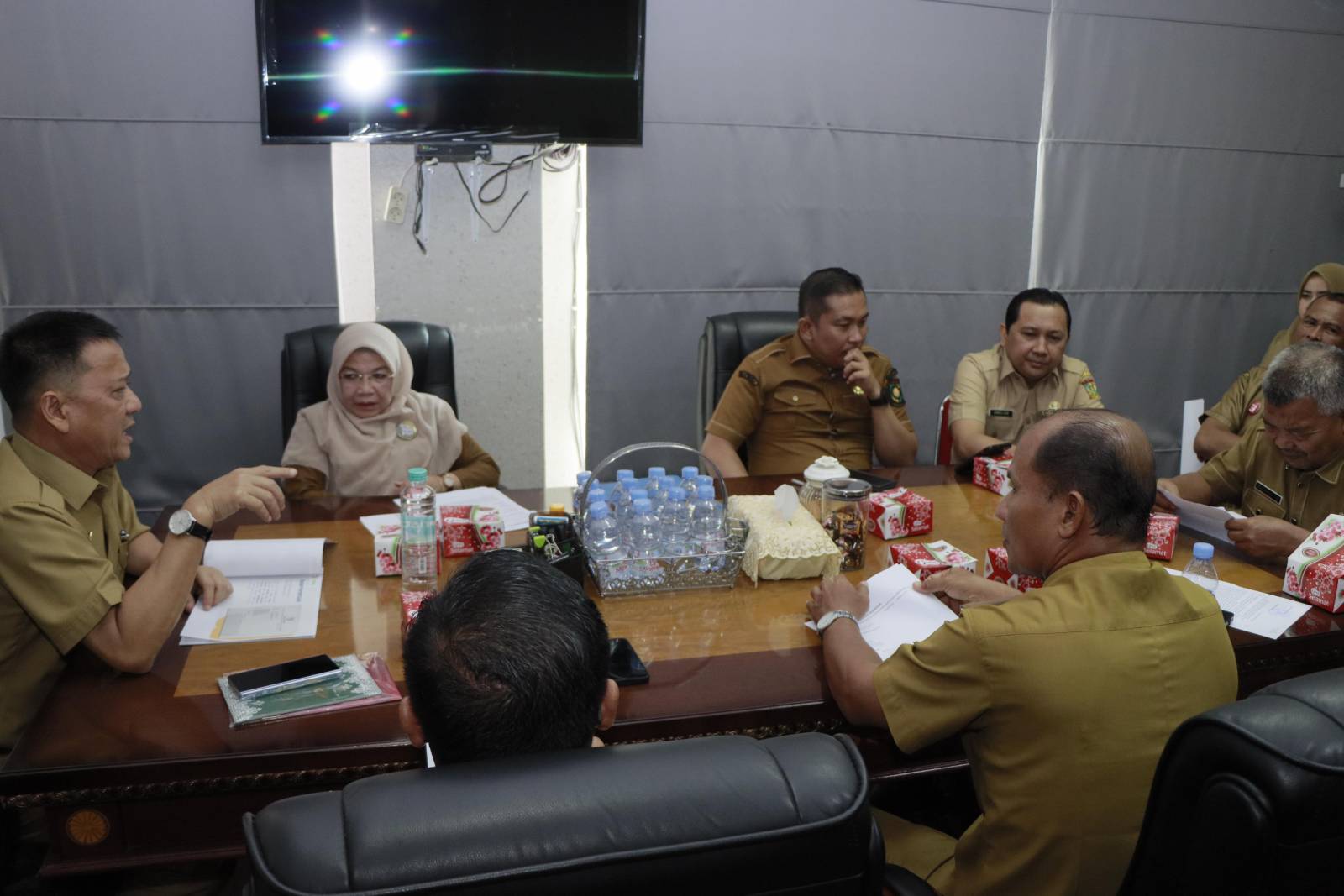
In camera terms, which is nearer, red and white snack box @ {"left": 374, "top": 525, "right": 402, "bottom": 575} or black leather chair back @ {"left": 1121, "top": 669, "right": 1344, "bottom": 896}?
black leather chair back @ {"left": 1121, "top": 669, "right": 1344, "bottom": 896}

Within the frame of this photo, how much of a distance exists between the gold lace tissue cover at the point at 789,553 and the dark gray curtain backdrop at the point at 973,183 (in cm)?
204

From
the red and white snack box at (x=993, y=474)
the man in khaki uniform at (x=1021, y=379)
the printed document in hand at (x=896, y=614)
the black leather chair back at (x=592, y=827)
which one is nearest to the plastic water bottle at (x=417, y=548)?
the printed document in hand at (x=896, y=614)

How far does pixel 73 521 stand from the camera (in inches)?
67.6

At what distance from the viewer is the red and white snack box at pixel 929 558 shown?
1.97 meters

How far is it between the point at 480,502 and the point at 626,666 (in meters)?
0.93

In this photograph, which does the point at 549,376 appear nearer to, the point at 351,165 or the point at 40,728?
the point at 351,165

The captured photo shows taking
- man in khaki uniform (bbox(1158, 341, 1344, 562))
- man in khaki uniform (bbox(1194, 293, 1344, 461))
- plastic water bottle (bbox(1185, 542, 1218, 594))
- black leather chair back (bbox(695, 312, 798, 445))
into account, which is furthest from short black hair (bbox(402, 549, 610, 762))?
man in khaki uniform (bbox(1194, 293, 1344, 461))

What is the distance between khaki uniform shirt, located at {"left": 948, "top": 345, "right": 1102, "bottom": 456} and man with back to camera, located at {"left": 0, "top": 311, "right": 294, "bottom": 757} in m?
2.12

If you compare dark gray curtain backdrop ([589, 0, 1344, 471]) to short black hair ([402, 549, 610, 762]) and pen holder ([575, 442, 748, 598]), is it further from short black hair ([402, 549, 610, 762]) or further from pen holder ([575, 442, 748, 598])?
short black hair ([402, 549, 610, 762])

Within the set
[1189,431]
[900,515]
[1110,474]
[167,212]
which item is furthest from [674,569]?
[1189,431]

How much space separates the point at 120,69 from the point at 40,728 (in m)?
2.72

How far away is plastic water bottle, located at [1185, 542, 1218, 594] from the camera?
1.97 m

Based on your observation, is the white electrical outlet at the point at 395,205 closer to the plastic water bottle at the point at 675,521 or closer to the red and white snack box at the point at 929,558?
the plastic water bottle at the point at 675,521

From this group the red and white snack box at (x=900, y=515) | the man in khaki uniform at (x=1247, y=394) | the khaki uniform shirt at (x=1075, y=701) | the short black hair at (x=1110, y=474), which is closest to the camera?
the khaki uniform shirt at (x=1075, y=701)
